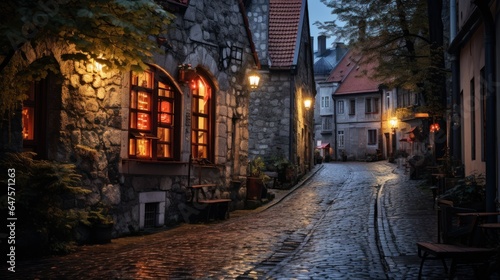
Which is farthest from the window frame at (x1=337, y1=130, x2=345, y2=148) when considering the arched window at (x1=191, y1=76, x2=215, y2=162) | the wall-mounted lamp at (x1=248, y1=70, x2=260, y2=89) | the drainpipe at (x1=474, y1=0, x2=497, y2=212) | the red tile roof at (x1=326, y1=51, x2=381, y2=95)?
the drainpipe at (x1=474, y1=0, x2=497, y2=212)

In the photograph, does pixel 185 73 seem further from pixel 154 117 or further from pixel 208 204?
pixel 208 204

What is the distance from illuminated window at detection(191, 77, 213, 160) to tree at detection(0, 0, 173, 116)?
18.7 feet

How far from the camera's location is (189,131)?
573 inches

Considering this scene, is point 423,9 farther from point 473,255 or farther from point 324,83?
point 324,83

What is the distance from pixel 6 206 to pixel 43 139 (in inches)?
87.4

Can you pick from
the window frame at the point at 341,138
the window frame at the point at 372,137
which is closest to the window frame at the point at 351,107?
the window frame at the point at 341,138

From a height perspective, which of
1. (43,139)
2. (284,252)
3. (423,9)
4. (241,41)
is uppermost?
(423,9)

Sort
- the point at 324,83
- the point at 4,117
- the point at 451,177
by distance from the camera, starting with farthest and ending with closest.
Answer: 1. the point at 324,83
2. the point at 451,177
3. the point at 4,117

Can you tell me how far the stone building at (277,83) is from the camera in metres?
27.0

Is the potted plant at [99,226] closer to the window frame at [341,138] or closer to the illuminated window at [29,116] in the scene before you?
the illuminated window at [29,116]

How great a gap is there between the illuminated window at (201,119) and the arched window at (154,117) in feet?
3.17

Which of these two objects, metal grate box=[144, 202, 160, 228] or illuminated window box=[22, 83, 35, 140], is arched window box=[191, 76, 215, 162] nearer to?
metal grate box=[144, 202, 160, 228]

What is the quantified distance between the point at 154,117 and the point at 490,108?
22.6 feet

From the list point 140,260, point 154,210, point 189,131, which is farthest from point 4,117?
point 189,131
